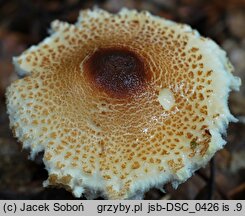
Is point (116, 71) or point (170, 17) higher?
point (116, 71)

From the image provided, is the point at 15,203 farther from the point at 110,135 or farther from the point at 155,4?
the point at 155,4

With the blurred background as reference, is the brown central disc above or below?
above

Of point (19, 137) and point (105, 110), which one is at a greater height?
point (105, 110)

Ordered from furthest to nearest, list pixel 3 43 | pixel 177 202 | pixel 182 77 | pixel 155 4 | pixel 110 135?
pixel 155 4 < pixel 3 43 < pixel 177 202 < pixel 182 77 < pixel 110 135

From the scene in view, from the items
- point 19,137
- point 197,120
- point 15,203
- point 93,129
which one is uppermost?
point 197,120

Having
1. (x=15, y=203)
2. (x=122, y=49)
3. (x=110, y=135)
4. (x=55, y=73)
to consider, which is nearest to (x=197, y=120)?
(x=110, y=135)
